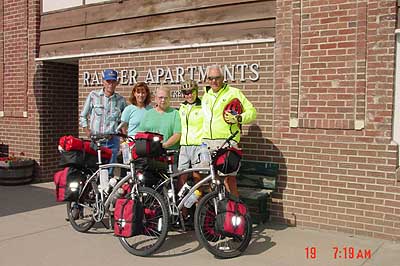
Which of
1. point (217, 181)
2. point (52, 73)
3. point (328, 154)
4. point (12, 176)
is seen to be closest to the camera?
point (217, 181)

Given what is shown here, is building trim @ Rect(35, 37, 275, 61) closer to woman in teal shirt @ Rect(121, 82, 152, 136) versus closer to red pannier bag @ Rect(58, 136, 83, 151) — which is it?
woman in teal shirt @ Rect(121, 82, 152, 136)

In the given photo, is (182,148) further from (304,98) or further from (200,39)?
(200,39)

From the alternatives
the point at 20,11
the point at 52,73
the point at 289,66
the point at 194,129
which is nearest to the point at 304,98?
the point at 289,66

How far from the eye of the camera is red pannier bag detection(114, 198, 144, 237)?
14.7 feet

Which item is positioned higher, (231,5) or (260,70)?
(231,5)

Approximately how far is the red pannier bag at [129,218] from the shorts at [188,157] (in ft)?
2.60

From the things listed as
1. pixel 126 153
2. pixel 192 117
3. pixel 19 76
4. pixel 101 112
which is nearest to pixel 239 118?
pixel 192 117

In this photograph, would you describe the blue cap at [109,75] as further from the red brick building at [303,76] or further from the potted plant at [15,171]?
the potted plant at [15,171]

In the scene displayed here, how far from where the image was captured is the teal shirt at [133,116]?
5.57 meters

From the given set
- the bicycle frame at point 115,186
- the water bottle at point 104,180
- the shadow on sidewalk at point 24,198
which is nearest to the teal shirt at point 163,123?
the bicycle frame at point 115,186

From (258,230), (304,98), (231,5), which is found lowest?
(258,230)

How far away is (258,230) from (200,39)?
277 cm

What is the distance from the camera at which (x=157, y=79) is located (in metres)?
7.13

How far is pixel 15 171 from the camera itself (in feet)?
27.5
